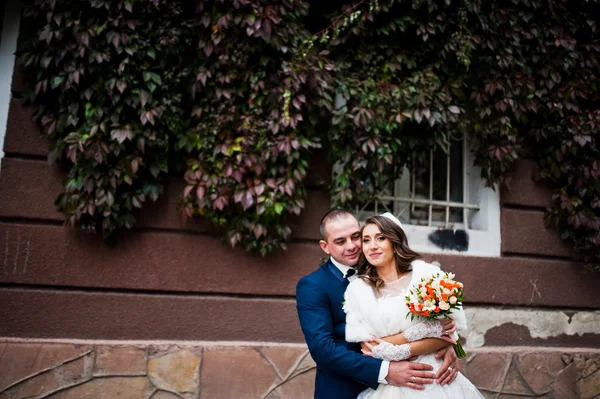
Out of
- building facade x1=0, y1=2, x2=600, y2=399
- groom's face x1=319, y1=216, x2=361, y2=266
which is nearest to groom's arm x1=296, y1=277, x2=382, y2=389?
groom's face x1=319, y1=216, x2=361, y2=266

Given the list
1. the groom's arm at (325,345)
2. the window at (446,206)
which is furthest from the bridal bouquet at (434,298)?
the window at (446,206)

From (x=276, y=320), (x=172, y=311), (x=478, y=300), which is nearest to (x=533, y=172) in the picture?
(x=478, y=300)

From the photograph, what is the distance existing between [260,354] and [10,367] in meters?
1.84

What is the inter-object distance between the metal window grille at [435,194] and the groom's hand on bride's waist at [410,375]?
2189 millimetres

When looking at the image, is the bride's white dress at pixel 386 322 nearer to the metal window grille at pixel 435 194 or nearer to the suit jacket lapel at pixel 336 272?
the suit jacket lapel at pixel 336 272

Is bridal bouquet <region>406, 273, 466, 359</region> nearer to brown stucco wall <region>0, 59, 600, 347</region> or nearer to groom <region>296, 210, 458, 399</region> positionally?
groom <region>296, 210, 458, 399</region>

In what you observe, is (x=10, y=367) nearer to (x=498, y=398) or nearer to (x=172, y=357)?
(x=172, y=357)

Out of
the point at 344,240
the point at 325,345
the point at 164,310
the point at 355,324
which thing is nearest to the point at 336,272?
the point at 344,240

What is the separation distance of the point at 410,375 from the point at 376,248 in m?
0.65

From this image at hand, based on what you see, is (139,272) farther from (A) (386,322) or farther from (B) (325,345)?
(A) (386,322)

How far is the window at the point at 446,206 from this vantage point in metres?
4.43

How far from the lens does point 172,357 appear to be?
3619 millimetres

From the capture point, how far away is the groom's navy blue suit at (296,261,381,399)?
7.51 feet

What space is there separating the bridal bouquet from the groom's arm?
0.35 metres
